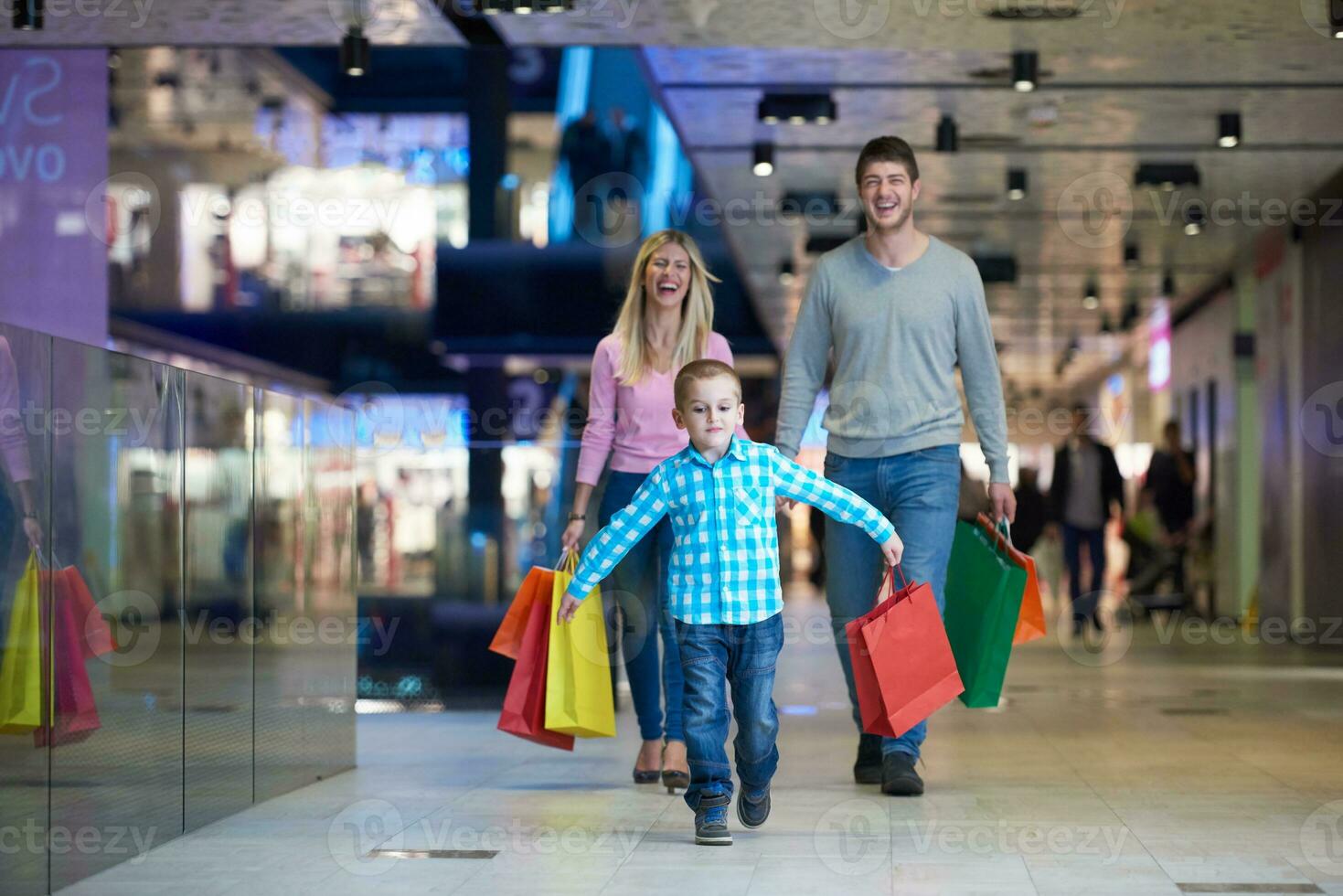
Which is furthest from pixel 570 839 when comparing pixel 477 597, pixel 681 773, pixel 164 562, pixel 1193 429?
pixel 1193 429

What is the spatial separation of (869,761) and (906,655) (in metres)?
0.70

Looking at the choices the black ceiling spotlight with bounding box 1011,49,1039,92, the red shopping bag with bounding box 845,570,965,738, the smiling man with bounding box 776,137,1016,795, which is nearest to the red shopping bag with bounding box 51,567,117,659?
the red shopping bag with bounding box 845,570,965,738

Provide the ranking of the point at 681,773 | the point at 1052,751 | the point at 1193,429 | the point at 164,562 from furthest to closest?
the point at 1193,429 → the point at 1052,751 → the point at 681,773 → the point at 164,562

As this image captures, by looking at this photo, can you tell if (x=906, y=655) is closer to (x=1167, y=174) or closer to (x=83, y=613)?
(x=83, y=613)

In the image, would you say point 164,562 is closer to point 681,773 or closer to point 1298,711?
point 681,773

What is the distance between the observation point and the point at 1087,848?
3670mm

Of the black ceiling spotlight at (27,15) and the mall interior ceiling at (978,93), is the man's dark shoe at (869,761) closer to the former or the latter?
the mall interior ceiling at (978,93)

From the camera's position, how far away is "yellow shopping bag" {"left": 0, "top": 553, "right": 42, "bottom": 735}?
3.12m

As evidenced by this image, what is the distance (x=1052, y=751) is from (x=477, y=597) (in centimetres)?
278

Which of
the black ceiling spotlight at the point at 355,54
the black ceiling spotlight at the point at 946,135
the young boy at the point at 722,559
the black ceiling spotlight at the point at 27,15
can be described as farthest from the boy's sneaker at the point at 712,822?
the black ceiling spotlight at the point at 946,135

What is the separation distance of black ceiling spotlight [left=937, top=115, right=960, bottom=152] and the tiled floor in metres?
3.44

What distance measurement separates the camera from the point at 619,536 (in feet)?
12.7

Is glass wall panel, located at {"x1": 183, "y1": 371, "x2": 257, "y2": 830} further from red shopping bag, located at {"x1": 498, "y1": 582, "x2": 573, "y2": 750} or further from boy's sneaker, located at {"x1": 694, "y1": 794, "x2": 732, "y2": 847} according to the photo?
boy's sneaker, located at {"x1": 694, "y1": 794, "x2": 732, "y2": 847}

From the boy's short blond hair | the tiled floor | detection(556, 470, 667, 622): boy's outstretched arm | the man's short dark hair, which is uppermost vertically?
the man's short dark hair
